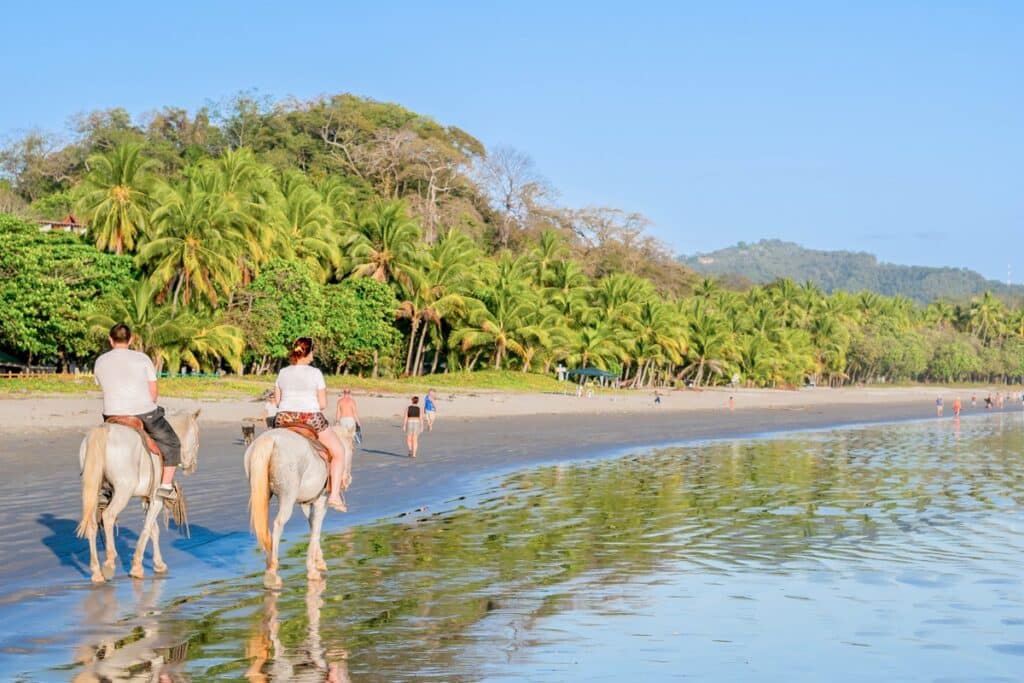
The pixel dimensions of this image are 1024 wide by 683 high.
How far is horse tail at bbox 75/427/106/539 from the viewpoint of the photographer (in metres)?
9.74

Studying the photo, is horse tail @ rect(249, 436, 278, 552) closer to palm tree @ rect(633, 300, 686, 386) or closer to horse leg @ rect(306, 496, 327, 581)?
horse leg @ rect(306, 496, 327, 581)

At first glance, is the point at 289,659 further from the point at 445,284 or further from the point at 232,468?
the point at 445,284

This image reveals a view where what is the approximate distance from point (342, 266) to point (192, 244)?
15.1 meters

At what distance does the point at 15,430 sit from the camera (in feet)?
83.1

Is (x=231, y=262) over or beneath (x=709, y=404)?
over

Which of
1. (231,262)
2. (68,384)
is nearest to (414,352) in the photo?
(231,262)

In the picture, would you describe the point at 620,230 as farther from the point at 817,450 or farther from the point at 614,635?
the point at 614,635

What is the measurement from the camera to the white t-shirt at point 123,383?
1008 centimetres

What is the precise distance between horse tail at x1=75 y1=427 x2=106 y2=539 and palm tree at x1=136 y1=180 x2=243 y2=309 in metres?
41.9

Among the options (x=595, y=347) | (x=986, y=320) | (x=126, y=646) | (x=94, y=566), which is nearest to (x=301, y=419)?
(x=94, y=566)

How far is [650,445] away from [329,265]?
35.5 metres

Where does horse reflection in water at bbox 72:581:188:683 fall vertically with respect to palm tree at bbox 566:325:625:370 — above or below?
below

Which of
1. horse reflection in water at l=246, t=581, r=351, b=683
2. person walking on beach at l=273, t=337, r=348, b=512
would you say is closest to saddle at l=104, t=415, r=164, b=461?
person walking on beach at l=273, t=337, r=348, b=512

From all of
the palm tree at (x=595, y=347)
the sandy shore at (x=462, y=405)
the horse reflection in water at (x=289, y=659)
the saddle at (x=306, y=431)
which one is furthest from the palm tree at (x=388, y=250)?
the horse reflection in water at (x=289, y=659)
